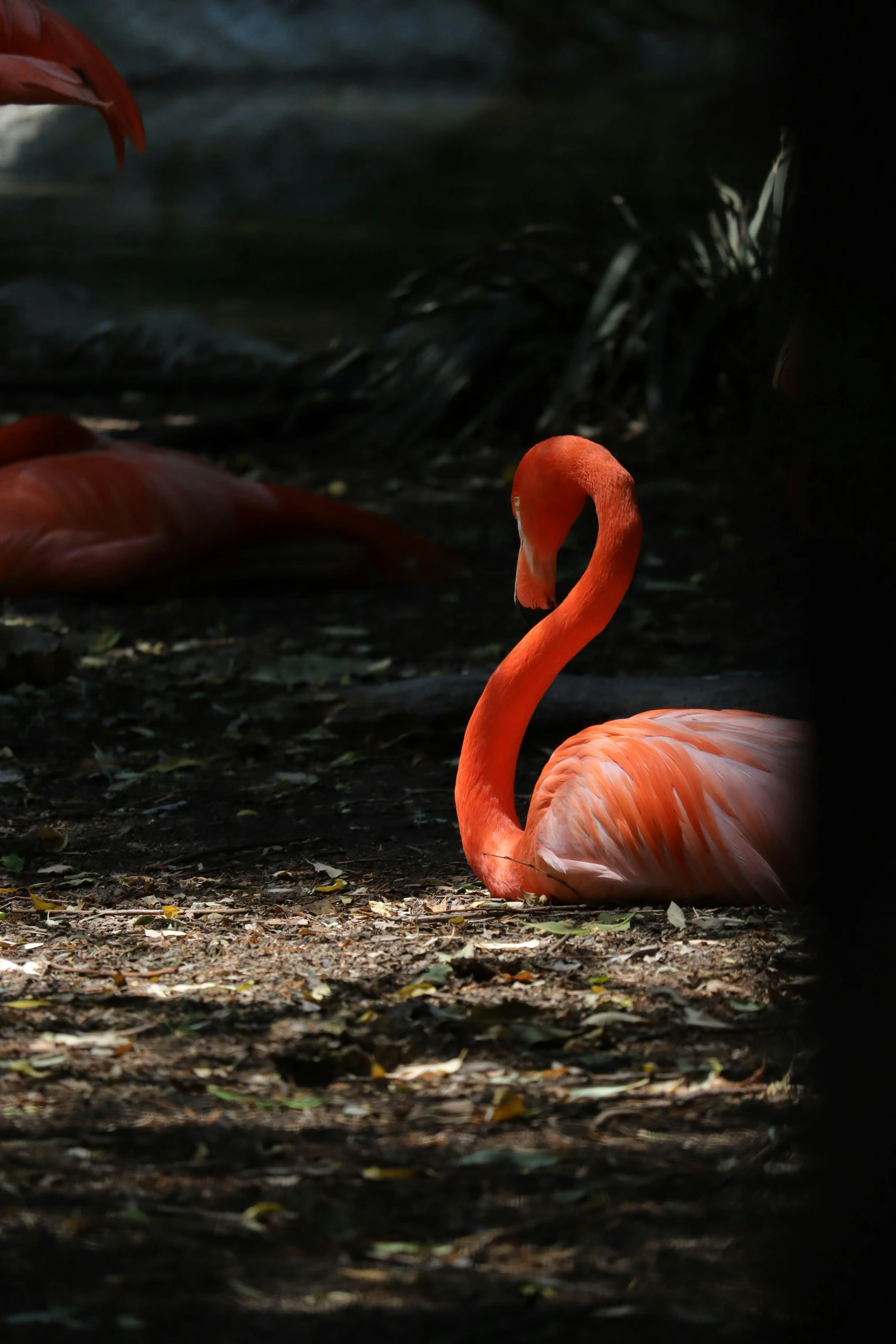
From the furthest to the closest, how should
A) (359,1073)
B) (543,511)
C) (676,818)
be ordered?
(543,511), (676,818), (359,1073)

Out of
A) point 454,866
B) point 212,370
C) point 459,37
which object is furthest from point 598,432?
point 454,866

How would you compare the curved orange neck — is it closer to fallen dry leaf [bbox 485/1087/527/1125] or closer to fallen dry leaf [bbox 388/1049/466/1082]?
fallen dry leaf [bbox 388/1049/466/1082]

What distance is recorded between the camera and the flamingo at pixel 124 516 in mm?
5004

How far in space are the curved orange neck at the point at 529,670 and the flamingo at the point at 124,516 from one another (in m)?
2.61

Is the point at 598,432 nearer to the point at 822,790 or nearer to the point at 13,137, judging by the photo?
the point at 13,137

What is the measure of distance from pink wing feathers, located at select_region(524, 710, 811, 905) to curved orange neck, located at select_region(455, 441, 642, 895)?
0.39ft

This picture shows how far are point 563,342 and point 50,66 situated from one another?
3661 mm

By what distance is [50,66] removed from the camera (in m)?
4.05

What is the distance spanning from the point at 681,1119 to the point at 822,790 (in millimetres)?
694

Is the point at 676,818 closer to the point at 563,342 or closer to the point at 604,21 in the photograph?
the point at 563,342

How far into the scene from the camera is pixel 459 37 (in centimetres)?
986

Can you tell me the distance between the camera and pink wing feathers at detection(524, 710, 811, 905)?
92.2 inches

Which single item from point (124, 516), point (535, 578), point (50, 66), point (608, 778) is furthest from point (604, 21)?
point (608, 778)

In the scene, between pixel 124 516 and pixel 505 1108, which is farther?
pixel 124 516
